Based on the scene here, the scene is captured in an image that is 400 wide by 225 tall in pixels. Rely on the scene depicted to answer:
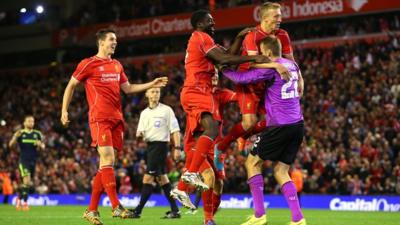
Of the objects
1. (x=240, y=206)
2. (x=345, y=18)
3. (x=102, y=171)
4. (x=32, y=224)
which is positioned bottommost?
(x=240, y=206)

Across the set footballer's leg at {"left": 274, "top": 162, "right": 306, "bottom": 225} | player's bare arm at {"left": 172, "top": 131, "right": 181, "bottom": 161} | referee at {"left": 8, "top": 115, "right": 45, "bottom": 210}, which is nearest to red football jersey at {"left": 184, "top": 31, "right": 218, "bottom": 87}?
footballer's leg at {"left": 274, "top": 162, "right": 306, "bottom": 225}

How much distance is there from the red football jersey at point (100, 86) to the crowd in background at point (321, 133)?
12.9m

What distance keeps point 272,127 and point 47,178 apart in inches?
899

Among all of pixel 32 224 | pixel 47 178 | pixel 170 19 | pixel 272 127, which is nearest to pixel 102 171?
pixel 32 224

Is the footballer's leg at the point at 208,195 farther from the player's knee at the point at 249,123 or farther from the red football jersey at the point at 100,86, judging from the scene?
the red football jersey at the point at 100,86

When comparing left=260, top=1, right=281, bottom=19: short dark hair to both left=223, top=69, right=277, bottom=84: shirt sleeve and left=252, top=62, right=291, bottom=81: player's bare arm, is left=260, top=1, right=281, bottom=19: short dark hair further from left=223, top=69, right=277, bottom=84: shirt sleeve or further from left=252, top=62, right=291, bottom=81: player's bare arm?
left=252, top=62, right=291, bottom=81: player's bare arm

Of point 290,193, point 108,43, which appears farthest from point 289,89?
point 108,43

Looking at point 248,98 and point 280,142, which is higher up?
point 248,98

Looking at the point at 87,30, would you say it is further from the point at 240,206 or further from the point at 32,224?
the point at 32,224

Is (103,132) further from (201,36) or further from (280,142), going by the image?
(280,142)

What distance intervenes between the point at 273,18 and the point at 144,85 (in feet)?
7.43

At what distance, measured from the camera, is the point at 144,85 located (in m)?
11.5

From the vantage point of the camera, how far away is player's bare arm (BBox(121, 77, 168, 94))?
11117 mm

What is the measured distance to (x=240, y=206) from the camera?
24.1 meters
